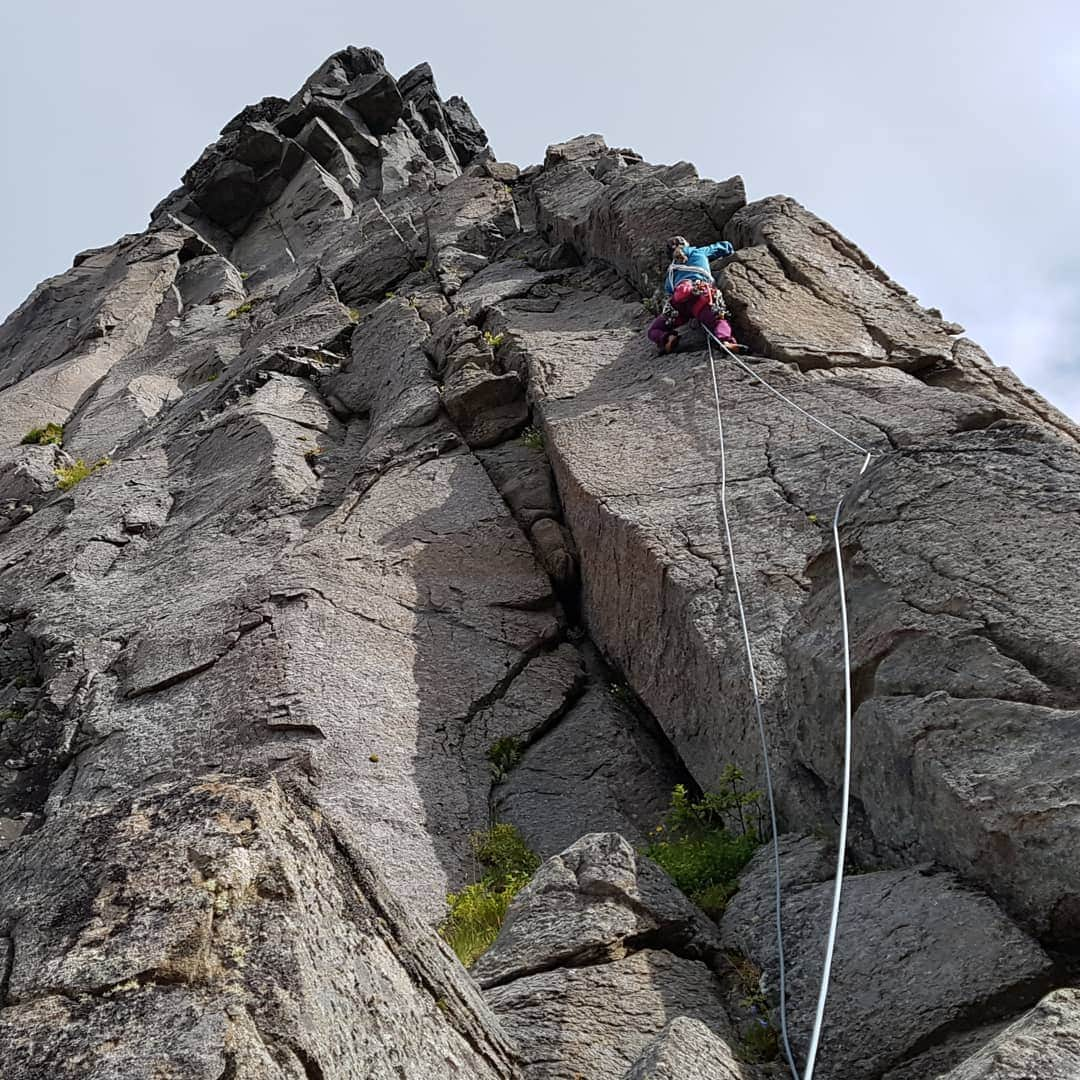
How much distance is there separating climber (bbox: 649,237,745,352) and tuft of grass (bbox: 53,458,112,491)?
1060 cm

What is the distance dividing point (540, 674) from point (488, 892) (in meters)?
3.25

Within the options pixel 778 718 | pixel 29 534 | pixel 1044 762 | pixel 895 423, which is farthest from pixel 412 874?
pixel 29 534

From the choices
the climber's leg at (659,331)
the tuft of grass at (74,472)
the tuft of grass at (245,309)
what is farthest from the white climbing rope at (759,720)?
the tuft of grass at (245,309)

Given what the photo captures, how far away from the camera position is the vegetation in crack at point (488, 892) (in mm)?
8898

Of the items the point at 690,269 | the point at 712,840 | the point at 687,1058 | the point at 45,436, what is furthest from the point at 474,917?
the point at 45,436

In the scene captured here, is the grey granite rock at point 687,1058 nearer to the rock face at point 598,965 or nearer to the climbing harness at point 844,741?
the rock face at point 598,965

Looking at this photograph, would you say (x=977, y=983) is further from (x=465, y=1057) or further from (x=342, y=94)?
(x=342, y=94)

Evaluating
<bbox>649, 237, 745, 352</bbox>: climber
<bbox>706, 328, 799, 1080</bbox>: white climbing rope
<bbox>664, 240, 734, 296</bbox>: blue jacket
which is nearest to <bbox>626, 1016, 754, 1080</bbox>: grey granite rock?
<bbox>706, 328, 799, 1080</bbox>: white climbing rope

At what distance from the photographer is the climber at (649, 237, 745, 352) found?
1547 centimetres

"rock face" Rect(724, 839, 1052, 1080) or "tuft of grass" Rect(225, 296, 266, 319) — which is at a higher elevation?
"tuft of grass" Rect(225, 296, 266, 319)

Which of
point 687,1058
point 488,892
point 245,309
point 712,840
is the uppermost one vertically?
point 245,309

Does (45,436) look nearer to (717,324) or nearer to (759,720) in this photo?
(717,324)

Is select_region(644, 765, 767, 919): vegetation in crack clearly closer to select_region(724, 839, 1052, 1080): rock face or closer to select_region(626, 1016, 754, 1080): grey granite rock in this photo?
select_region(724, 839, 1052, 1080): rock face

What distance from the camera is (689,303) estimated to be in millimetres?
15688
